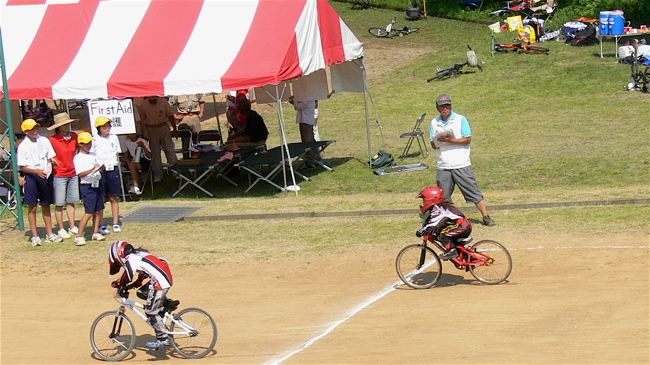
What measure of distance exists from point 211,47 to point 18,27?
415 centimetres

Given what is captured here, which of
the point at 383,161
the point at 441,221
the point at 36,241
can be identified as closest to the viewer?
the point at 441,221

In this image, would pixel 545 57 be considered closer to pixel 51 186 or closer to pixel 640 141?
pixel 640 141

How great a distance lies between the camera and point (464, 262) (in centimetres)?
933

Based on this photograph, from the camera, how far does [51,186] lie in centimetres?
1295

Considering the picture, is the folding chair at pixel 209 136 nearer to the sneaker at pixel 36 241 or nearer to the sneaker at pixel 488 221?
the sneaker at pixel 36 241

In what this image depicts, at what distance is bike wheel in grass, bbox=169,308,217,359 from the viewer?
771cm

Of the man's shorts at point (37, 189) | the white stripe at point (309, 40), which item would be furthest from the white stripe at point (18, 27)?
the white stripe at point (309, 40)

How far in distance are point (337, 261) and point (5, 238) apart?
6167mm

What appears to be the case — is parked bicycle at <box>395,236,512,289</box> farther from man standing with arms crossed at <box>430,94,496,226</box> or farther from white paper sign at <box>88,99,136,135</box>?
white paper sign at <box>88,99,136,135</box>

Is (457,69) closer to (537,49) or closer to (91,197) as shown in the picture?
(537,49)

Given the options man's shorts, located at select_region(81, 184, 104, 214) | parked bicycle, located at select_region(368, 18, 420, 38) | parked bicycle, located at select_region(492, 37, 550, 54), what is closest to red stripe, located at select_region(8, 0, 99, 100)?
man's shorts, located at select_region(81, 184, 104, 214)

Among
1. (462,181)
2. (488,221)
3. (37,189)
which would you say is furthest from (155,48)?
(488,221)

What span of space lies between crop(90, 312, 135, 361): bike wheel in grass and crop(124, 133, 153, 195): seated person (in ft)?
27.6

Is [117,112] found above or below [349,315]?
above
